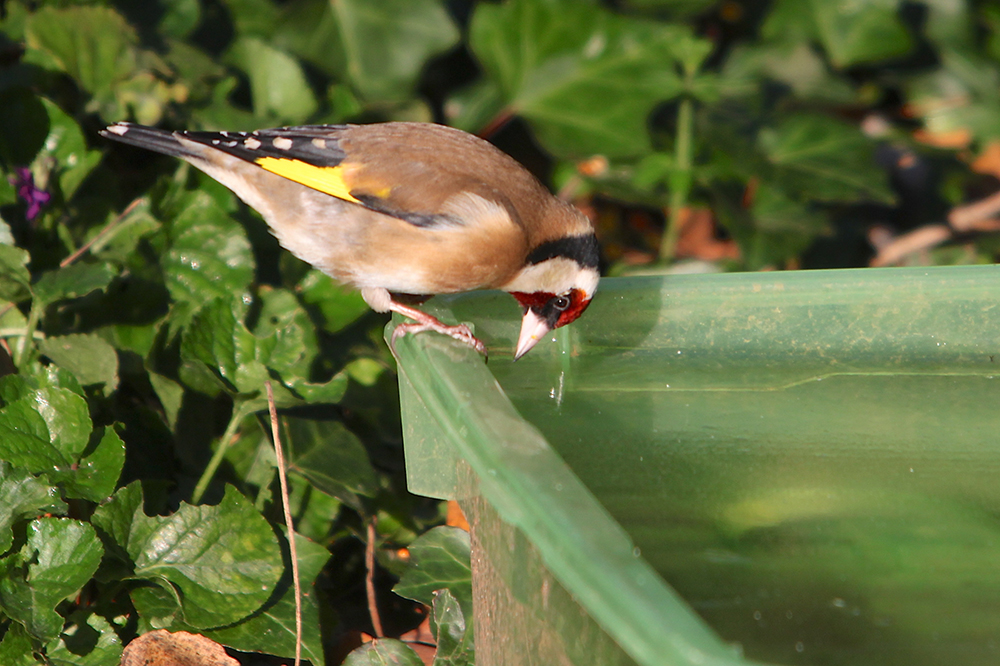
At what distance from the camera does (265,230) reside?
10.8 ft

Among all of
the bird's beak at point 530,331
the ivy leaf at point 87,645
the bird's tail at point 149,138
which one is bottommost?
the ivy leaf at point 87,645

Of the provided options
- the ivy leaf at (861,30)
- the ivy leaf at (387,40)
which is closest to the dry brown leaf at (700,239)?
the ivy leaf at (861,30)

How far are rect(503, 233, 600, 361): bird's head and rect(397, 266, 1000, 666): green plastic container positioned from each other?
0.16 ft

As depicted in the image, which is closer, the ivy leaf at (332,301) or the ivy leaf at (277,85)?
the ivy leaf at (332,301)

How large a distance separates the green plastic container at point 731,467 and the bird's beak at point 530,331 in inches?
2.2

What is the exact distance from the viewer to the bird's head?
2.36 meters

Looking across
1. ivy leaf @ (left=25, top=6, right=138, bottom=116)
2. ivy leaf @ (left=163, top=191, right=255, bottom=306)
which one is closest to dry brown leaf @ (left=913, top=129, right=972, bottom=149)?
ivy leaf @ (left=163, top=191, right=255, bottom=306)

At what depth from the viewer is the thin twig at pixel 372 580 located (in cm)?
264

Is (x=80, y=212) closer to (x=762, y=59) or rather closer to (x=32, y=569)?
(x=32, y=569)

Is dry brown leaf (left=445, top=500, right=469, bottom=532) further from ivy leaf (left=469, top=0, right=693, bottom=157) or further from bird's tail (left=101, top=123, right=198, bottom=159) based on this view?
ivy leaf (left=469, top=0, right=693, bottom=157)

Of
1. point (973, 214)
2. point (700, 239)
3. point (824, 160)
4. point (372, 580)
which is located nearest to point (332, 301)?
point (372, 580)

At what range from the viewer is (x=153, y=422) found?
2.78 metres

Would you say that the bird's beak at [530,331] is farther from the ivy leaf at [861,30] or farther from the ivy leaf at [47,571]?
the ivy leaf at [861,30]

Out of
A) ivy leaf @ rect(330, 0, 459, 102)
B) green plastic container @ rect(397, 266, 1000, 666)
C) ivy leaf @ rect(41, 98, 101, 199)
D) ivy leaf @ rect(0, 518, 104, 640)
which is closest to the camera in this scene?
green plastic container @ rect(397, 266, 1000, 666)
